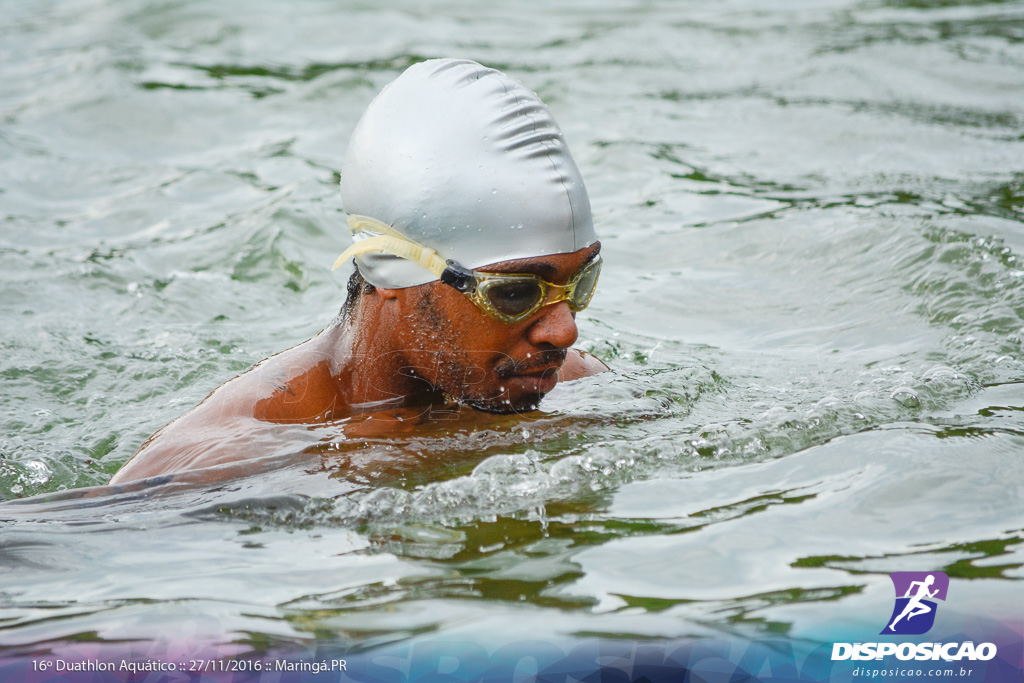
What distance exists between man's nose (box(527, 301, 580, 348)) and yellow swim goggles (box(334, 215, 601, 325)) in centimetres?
3

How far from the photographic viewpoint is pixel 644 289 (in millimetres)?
6848

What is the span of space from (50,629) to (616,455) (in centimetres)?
191

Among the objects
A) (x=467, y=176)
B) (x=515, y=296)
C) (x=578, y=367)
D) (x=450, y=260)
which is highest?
(x=467, y=176)

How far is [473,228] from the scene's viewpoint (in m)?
3.80

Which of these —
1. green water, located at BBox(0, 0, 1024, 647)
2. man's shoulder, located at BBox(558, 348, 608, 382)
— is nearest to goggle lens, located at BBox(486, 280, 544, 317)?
green water, located at BBox(0, 0, 1024, 647)

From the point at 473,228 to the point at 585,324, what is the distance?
2669 mm

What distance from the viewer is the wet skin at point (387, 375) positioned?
12.5 ft

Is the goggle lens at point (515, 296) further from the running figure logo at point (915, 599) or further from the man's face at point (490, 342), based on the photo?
the running figure logo at point (915, 599)

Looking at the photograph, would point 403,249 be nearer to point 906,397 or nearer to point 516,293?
point 516,293

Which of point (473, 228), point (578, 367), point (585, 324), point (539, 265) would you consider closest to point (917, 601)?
point (539, 265)

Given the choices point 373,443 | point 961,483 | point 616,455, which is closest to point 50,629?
point 373,443

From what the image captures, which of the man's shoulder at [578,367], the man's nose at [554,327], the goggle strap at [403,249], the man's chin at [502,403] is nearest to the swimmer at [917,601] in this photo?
the man's nose at [554,327]

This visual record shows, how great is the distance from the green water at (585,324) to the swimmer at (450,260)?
0.23 meters

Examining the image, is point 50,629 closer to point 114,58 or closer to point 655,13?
point 114,58
